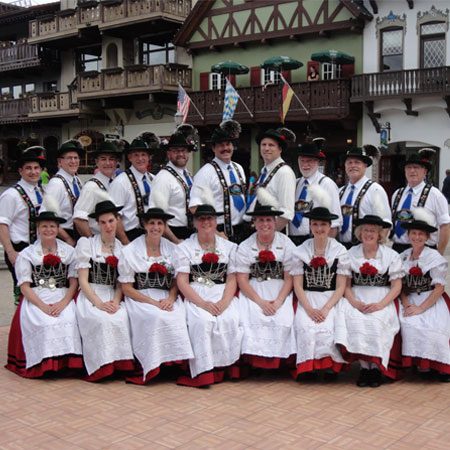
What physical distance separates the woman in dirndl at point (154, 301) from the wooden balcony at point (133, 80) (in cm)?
1824

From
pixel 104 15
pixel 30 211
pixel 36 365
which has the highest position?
pixel 104 15

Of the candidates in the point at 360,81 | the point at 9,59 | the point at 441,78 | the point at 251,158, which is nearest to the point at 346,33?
the point at 360,81

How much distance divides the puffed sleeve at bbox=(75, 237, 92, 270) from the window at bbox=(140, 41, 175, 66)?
2042cm

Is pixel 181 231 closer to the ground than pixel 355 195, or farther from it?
closer to the ground

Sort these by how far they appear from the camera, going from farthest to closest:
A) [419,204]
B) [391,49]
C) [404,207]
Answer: [391,49] < [404,207] < [419,204]

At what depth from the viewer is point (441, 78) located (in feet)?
62.4

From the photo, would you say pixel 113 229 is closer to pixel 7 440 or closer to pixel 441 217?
pixel 7 440

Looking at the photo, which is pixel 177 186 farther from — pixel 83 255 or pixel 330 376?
pixel 330 376

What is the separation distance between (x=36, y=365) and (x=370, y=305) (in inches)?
122

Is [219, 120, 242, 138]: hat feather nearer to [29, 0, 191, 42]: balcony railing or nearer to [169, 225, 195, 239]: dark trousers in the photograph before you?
[169, 225, 195, 239]: dark trousers

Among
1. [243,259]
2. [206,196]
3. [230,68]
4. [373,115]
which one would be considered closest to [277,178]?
[206,196]

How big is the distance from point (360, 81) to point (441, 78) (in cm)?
254

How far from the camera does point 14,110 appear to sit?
94.6 feet

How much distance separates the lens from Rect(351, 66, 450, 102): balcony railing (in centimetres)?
1900
